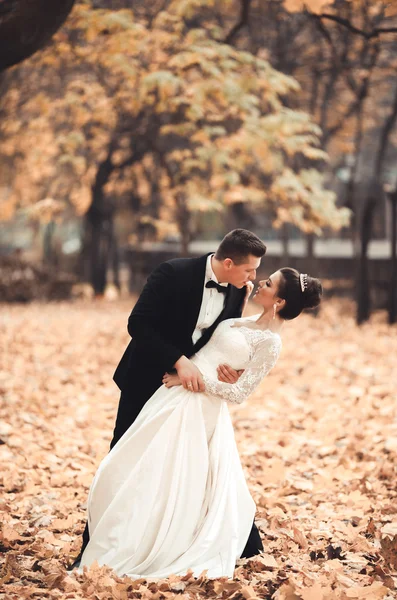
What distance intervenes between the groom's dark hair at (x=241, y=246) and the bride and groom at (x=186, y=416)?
0.01 m

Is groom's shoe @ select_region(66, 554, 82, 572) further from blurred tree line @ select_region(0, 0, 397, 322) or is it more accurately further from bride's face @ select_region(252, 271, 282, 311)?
blurred tree line @ select_region(0, 0, 397, 322)

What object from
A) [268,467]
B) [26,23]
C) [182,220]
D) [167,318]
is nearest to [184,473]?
[167,318]

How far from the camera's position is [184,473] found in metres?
4.07

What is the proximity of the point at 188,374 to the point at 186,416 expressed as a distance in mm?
258

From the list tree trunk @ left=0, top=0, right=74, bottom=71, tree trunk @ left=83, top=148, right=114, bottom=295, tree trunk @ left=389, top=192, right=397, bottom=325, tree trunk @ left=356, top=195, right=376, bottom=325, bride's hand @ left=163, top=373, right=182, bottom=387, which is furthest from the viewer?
tree trunk @ left=83, top=148, right=114, bottom=295

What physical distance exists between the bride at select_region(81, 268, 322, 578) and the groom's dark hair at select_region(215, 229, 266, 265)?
9.2 inches

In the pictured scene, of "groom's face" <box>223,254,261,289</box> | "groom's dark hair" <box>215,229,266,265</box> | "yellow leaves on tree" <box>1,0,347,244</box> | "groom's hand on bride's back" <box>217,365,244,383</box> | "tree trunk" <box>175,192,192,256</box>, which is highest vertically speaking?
"yellow leaves on tree" <box>1,0,347,244</box>

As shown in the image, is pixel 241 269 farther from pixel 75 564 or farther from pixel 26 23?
pixel 26 23

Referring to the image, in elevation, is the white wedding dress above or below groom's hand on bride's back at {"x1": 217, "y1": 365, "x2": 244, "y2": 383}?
below

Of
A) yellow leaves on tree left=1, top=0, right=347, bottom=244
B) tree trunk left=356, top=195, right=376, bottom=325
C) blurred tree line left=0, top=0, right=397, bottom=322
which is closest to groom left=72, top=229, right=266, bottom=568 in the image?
blurred tree line left=0, top=0, right=397, bottom=322

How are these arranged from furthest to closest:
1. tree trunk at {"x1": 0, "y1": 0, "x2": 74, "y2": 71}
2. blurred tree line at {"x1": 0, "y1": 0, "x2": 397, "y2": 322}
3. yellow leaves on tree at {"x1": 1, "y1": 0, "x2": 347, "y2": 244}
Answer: blurred tree line at {"x1": 0, "y1": 0, "x2": 397, "y2": 322}, yellow leaves on tree at {"x1": 1, "y1": 0, "x2": 347, "y2": 244}, tree trunk at {"x1": 0, "y1": 0, "x2": 74, "y2": 71}

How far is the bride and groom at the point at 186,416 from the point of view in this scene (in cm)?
399

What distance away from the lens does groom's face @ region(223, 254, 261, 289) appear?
3896 mm

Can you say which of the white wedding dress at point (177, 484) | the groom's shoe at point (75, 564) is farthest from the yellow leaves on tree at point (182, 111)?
the groom's shoe at point (75, 564)
